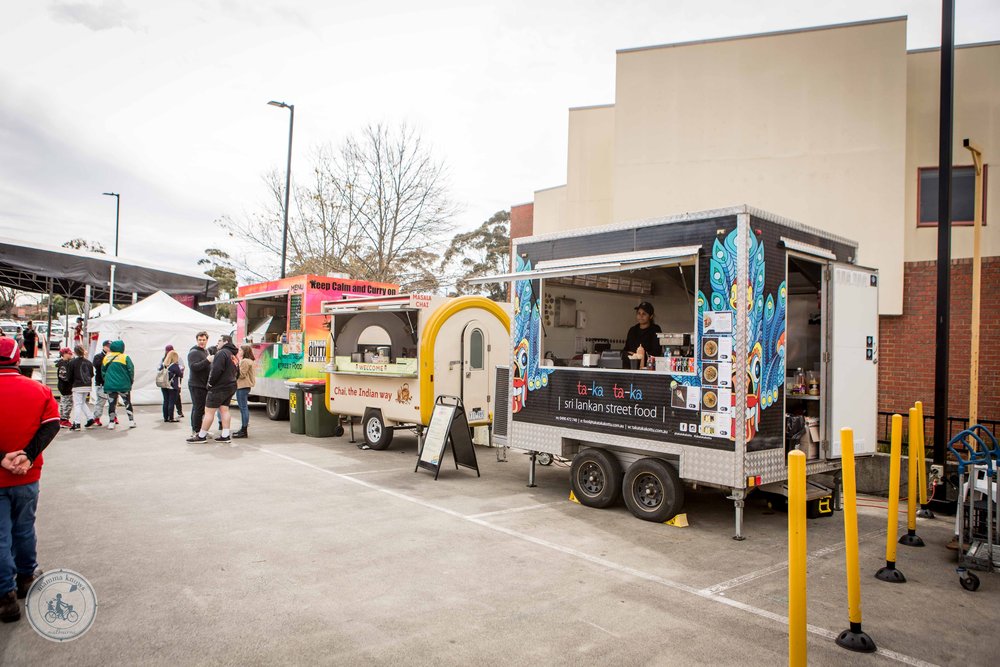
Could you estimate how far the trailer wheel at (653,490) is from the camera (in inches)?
266

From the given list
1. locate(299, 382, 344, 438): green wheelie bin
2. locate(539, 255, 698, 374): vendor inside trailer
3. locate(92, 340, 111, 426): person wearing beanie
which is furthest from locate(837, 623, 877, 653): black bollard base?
locate(92, 340, 111, 426): person wearing beanie

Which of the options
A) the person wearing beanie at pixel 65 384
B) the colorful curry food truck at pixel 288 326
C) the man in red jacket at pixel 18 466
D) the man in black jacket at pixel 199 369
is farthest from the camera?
Answer: the colorful curry food truck at pixel 288 326

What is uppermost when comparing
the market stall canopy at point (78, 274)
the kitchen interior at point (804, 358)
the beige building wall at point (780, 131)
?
the beige building wall at point (780, 131)

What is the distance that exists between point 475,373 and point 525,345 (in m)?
3.19

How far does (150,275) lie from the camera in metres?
22.5

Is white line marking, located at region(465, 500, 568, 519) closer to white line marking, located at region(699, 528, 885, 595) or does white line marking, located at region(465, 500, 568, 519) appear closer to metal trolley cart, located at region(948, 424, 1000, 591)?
white line marking, located at region(699, 528, 885, 595)

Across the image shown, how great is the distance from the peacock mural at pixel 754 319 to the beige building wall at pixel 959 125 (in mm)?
6088

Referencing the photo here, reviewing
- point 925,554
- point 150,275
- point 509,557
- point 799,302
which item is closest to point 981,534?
point 925,554

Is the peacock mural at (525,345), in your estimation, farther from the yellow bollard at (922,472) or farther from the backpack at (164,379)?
the backpack at (164,379)

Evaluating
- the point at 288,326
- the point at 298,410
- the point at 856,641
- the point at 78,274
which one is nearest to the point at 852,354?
the point at 856,641

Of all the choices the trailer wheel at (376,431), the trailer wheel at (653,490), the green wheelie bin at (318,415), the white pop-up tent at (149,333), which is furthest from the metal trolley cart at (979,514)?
the white pop-up tent at (149,333)

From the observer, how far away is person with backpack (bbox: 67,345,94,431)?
12828 millimetres

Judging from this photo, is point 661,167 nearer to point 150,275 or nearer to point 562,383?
point 562,383

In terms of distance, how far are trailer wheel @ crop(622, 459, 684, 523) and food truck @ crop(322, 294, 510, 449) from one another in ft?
14.3
